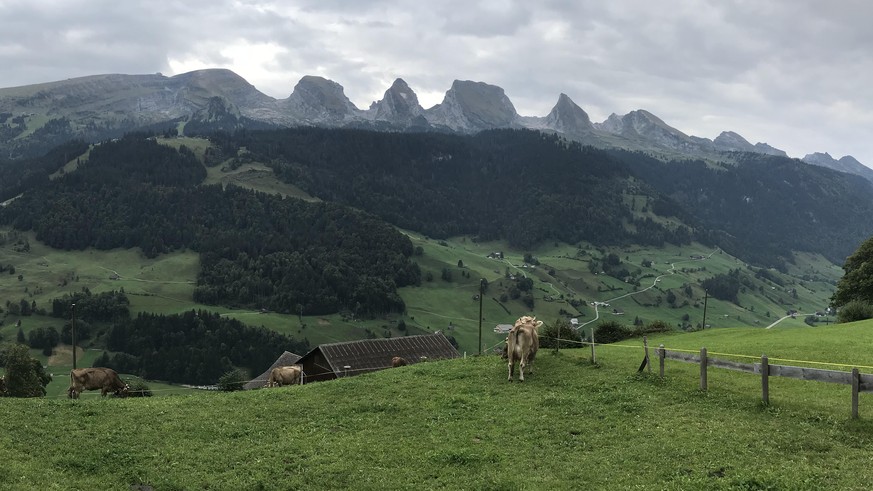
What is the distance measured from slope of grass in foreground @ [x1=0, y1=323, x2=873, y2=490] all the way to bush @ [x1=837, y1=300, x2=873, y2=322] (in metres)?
37.2

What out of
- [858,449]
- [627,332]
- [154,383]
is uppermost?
[858,449]

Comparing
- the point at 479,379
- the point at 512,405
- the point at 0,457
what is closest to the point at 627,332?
the point at 479,379

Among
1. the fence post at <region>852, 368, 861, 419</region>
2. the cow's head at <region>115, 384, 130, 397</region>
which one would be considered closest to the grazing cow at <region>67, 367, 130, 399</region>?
the cow's head at <region>115, 384, 130, 397</region>

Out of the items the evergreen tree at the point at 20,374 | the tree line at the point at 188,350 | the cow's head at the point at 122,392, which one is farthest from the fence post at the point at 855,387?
the tree line at the point at 188,350

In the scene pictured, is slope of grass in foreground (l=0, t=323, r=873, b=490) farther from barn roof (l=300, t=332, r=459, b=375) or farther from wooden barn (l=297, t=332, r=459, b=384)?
barn roof (l=300, t=332, r=459, b=375)

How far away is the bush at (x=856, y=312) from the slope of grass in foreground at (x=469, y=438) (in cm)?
3721

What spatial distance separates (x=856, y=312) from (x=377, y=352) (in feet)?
174

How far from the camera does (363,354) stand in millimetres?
70562

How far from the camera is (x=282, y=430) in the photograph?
2303 cm

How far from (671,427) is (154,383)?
614 ft

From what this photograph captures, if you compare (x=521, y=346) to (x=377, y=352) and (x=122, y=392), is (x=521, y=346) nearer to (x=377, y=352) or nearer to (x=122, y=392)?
(x=122, y=392)

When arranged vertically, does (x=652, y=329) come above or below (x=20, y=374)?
above

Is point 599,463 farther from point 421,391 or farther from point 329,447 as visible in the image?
point 421,391

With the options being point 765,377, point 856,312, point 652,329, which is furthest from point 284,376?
point 856,312
